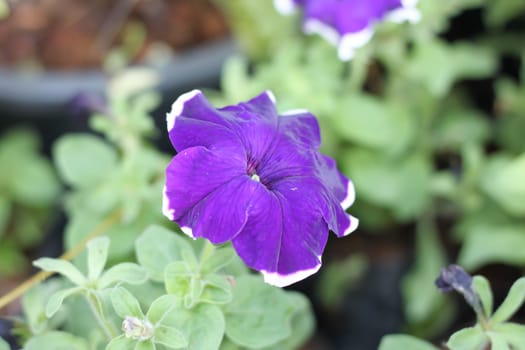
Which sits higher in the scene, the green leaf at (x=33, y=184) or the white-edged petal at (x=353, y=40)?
the white-edged petal at (x=353, y=40)

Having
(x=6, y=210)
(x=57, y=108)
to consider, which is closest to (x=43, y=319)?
(x=6, y=210)

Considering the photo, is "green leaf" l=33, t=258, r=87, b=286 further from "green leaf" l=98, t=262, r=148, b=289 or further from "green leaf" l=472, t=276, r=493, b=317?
"green leaf" l=472, t=276, r=493, b=317

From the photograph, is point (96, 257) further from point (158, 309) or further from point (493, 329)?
point (493, 329)

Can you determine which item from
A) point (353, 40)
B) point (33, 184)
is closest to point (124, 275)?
point (353, 40)

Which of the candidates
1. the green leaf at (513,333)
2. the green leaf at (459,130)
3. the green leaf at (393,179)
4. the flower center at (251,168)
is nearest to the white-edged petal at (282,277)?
the flower center at (251,168)

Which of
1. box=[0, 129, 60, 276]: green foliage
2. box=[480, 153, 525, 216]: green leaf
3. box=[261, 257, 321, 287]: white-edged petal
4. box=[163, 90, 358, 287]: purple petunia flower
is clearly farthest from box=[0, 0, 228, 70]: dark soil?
box=[261, 257, 321, 287]: white-edged petal

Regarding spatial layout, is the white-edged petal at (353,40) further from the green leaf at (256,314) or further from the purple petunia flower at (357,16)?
the green leaf at (256,314)

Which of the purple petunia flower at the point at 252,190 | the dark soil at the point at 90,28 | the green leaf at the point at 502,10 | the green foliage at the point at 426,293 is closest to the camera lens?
the purple petunia flower at the point at 252,190
